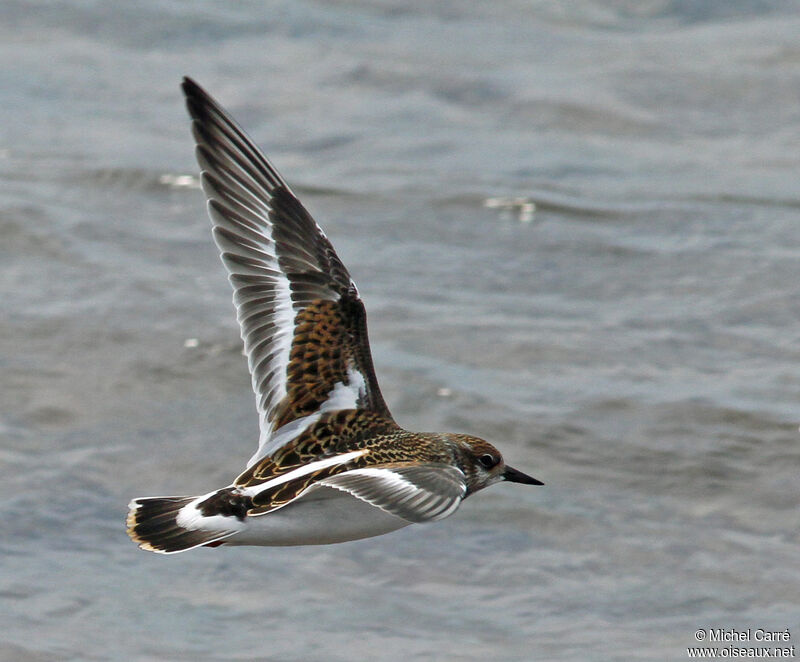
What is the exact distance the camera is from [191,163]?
9.51m

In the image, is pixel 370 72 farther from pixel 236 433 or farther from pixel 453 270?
pixel 236 433

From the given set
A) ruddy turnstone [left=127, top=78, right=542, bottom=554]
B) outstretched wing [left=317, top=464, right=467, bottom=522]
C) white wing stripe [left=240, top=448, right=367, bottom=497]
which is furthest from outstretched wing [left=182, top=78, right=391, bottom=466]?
outstretched wing [left=317, top=464, right=467, bottom=522]

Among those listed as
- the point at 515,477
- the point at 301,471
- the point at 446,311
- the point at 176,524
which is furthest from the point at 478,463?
the point at 446,311

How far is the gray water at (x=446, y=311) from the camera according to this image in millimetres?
5566

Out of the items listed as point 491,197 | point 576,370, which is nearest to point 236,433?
point 576,370

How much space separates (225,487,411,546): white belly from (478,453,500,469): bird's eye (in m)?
0.66

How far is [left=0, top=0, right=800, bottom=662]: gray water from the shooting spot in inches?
219

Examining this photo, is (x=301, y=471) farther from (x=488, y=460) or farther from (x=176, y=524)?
(x=488, y=460)

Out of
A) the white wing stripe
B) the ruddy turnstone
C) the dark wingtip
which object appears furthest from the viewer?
the dark wingtip

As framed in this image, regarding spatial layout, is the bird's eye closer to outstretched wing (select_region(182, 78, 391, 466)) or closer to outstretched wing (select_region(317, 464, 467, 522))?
outstretched wing (select_region(182, 78, 391, 466))

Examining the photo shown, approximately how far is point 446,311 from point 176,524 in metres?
3.62

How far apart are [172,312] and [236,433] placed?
1151mm

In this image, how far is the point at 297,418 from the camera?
4.77 meters

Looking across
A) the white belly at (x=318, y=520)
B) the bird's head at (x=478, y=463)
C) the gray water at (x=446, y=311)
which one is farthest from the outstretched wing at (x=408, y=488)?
the gray water at (x=446, y=311)
